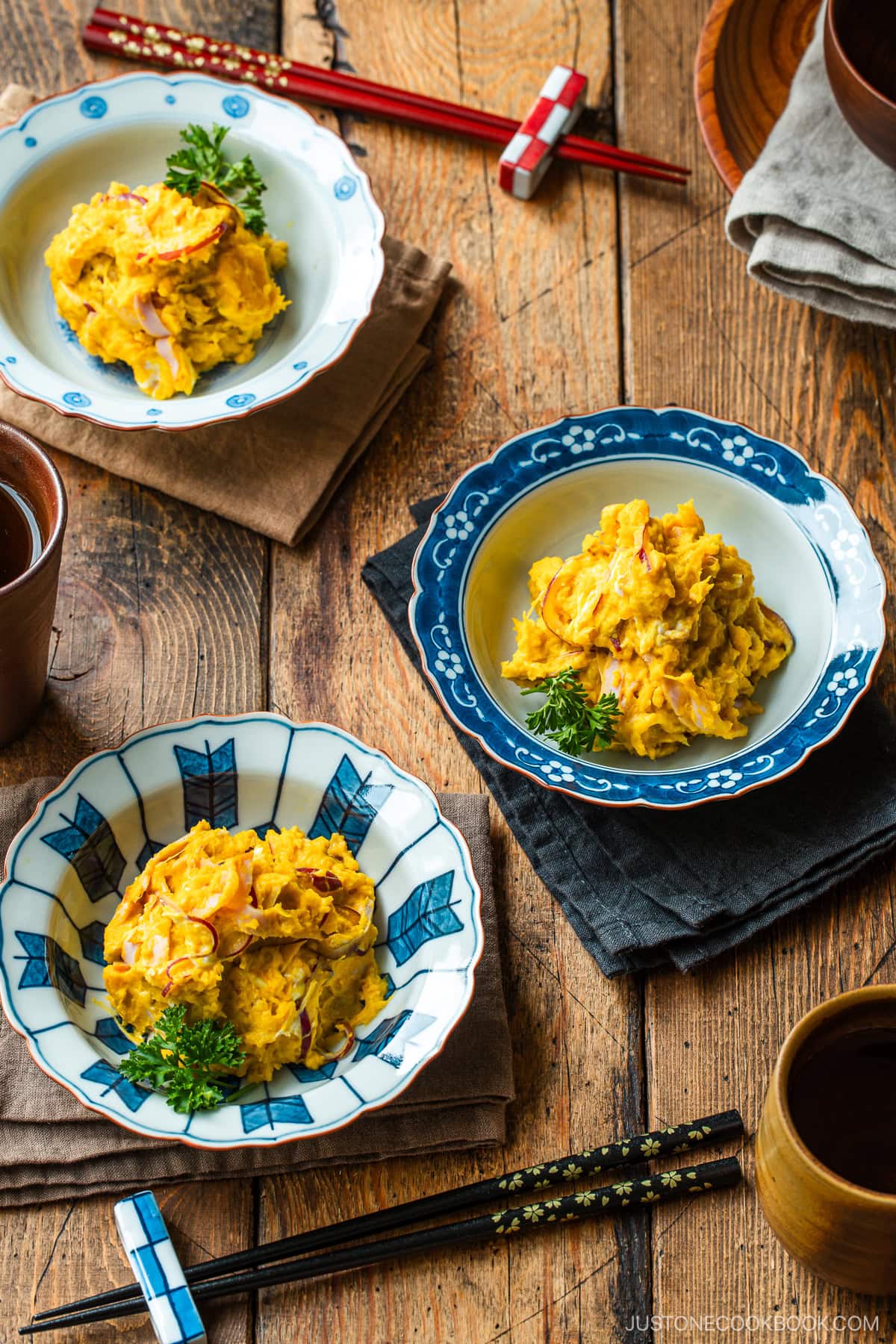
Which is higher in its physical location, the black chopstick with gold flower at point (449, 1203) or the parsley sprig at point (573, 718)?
the parsley sprig at point (573, 718)

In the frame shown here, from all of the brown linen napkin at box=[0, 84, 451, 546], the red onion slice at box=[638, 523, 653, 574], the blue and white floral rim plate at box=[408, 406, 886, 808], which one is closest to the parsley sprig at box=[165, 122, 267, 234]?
the brown linen napkin at box=[0, 84, 451, 546]

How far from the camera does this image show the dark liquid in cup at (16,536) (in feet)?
6.58

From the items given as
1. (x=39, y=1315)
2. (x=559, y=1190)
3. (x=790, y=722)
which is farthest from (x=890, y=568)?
(x=39, y=1315)

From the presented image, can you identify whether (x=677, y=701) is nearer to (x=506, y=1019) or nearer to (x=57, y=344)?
(x=506, y=1019)

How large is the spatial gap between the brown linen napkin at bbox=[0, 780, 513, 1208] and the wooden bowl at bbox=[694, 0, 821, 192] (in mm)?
1647

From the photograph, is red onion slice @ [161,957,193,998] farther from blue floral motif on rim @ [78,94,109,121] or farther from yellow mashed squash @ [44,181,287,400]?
blue floral motif on rim @ [78,94,109,121]

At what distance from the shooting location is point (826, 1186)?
1.60 meters

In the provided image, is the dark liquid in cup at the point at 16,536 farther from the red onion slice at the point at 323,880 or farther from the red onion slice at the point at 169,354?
the red onion slice at the point at 323,880

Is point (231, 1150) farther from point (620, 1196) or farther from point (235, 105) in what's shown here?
point (235, 105)

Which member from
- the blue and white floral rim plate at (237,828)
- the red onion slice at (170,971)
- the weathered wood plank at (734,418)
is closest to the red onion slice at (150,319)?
the blue and white floral rim plate at (237,828)

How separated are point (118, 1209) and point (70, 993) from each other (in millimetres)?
310

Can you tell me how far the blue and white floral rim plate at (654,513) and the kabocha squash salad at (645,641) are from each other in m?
0.05

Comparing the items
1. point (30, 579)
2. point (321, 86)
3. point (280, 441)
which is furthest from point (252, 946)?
point (321, 86)

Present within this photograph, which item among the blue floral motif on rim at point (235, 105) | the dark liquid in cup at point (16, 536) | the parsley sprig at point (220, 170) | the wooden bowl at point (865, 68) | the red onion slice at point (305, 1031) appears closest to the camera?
the red onion slice at point (305, 1031)
